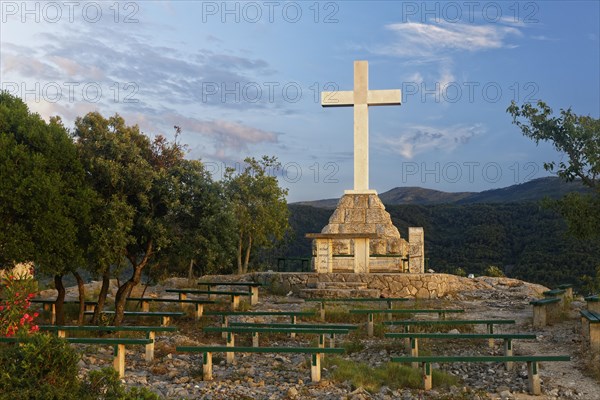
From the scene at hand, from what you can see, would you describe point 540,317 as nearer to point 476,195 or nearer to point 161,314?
point 161,314

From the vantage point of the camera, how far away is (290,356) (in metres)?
11.0

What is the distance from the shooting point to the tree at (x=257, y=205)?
1157 inches

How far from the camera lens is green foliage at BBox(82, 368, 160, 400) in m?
6.01

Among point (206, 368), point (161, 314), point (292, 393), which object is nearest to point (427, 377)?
point (292, 393)

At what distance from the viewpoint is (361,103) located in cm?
2367

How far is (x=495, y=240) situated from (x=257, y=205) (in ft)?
77.4

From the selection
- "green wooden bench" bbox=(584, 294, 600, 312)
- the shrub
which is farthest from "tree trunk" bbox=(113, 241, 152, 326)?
"green wooden bench" bbox=(584, 294, 600, 312)

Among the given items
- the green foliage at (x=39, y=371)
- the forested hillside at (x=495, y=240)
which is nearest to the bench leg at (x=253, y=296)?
the green foliage at (x=39, y=371)

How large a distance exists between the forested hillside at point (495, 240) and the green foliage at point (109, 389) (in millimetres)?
27506

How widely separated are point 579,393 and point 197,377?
5.34m

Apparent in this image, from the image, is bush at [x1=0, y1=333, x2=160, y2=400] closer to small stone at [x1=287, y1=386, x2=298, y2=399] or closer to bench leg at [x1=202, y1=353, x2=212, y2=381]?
Answer: small stone at [x1=287, y1=386, x2=298, y2=399]

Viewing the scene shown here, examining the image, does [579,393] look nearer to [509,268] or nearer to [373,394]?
[373,394]

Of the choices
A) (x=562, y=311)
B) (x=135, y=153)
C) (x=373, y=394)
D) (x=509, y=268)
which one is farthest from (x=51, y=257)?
(x=509, y=268)

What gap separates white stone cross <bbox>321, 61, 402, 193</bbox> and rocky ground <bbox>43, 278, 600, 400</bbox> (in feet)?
34.1
